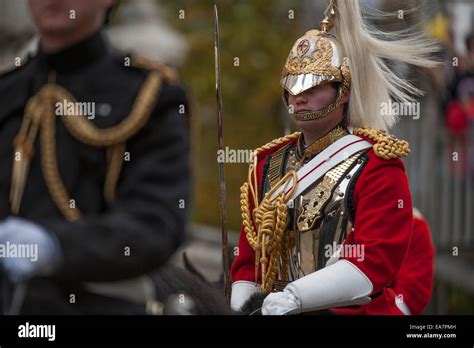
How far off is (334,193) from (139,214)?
719mm

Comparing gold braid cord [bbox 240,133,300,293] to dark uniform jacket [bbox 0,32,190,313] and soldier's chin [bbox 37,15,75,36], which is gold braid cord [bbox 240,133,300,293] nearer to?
dark uniform jacket [bbox 0,32,190,313]

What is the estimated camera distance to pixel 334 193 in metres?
3.29

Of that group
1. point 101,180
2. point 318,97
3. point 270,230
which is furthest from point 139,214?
point 318,97

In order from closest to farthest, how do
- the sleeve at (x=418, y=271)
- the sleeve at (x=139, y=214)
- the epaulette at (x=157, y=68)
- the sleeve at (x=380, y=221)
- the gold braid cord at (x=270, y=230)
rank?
1. the sleeve at (x=139, y=214)
2. the epaulette at (x=157, y=68)
3. the sleeve at (x=380, y=221)
4. the gold braid cord at (x=270, y=230)
5. the sleeve at (x=418, y=271)

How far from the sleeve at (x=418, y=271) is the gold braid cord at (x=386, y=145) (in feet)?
1.32

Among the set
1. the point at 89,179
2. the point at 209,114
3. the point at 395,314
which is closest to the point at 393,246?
the point at 395,314

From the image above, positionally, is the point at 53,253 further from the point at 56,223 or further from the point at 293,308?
the point at 293,308

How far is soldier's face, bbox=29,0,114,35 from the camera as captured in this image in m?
2.91

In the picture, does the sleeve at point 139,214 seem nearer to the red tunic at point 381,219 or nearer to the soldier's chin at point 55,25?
the soldier's chin at point 55,25

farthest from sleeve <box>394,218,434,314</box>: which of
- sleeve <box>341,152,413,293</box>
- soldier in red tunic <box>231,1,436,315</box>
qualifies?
sleeve <box>341,152,413,293</box>

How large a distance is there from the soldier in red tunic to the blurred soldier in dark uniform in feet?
1.44

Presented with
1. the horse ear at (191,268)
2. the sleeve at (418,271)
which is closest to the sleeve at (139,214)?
the horse ear at (191,268)

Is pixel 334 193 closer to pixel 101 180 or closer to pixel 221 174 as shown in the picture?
pixel 221 174

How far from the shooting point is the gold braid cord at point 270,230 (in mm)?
3340
